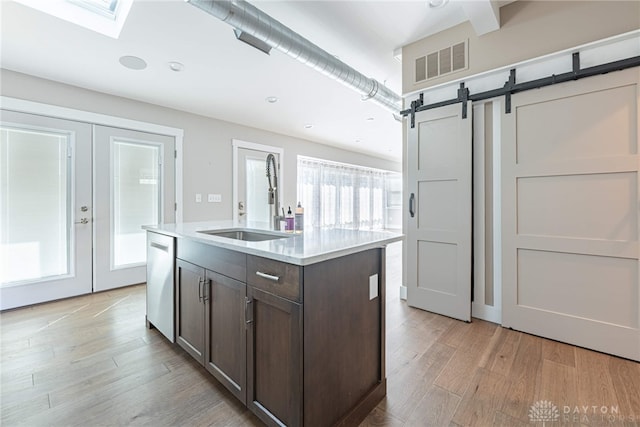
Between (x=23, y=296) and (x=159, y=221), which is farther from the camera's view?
(x=159, y=221)

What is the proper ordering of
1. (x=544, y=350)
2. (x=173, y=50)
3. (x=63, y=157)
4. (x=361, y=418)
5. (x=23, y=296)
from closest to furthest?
1. (x=361, y=418)
2. (x=544, y=350)
3. (x=173, y=50)
4. (x=23, y=296)
5. (x=63, y=157)

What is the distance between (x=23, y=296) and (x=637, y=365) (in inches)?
212

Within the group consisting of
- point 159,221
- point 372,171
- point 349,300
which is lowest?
point 349,300

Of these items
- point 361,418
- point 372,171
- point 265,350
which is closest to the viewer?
point 265,350

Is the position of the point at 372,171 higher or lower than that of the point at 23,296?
higher

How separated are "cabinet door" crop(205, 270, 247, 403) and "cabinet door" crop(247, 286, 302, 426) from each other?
2.6 inches

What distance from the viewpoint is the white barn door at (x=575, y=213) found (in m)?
1.95

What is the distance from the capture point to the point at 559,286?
2.21 meters

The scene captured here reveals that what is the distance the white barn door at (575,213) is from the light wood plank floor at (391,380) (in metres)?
0.24

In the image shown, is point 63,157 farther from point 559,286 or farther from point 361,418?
point 559,286

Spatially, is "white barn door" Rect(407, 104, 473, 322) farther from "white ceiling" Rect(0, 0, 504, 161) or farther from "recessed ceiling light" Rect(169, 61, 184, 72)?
"recessed ceiling light" Rect(169, 61, 184, 72)

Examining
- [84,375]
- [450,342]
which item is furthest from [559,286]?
[84,375]

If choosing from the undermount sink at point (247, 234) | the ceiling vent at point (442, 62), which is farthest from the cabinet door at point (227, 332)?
the ceiling vent at point (442, 62)

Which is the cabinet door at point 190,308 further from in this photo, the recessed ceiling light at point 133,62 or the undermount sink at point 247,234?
the recessed ceiling light at point 133,62
